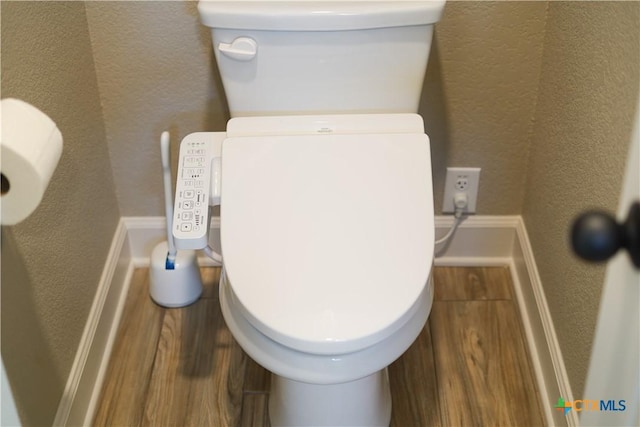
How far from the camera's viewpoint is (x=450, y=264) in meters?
1.85

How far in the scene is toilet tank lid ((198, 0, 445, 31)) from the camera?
4.28 feet

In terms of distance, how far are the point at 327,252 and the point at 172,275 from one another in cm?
61

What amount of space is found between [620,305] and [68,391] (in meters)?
1.09

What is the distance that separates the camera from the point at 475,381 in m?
1.54

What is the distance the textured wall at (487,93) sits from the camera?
151 centimetres

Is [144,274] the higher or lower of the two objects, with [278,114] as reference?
lower

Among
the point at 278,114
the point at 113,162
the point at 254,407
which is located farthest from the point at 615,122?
the point at 113,162

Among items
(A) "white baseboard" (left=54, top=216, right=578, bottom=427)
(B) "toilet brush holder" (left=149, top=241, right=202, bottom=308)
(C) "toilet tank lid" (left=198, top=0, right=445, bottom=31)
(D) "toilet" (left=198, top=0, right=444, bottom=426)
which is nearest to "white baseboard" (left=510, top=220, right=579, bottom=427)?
(A) "white baseboard" (left=54, top=216, right=578, bottom=427)

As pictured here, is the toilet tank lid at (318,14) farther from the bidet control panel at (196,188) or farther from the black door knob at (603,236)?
the black door knob at (603,236)

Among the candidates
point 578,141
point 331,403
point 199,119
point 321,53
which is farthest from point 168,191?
point 578,141

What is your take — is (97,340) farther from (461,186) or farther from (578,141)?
(578,141)

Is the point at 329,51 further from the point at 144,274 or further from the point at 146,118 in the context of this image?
the point at 144,274

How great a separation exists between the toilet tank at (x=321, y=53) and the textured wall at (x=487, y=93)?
0.18 m

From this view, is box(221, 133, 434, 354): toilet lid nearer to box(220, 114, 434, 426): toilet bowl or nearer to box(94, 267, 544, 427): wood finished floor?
box(220, 114, 434, 426): toilet bowl
